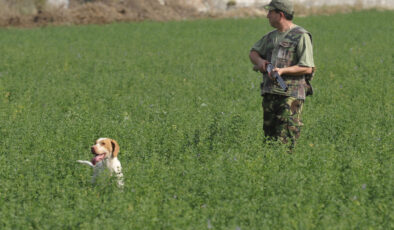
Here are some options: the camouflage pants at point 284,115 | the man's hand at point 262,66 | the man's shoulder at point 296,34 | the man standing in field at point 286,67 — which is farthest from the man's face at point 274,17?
the camouflage pants at point 284,115

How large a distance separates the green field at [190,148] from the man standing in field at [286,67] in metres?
0.37

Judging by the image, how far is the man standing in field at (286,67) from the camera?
262 inches

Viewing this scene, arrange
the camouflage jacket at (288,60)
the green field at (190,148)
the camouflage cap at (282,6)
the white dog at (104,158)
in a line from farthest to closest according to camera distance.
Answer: the camouflage jacket at (288,60) < the camouflage cap at (282,6) < the white dog at (104,158) < the green field at (190,148)

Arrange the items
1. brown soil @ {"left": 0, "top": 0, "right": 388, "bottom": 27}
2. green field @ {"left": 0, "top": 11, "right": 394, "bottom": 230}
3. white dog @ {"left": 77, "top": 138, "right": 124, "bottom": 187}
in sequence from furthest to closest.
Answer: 1. brown soil @ {"left": 0, "top": 0, "right": 388, "bottom": 27}
2. white dog @ {"left": 77, "top": 138, "right": 124, "bottom": 187}
3. green field @ {"left": 0, "top": 11, "right": 394, "bottom": 230}

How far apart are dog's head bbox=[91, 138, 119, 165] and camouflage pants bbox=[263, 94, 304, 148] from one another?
1.90 m

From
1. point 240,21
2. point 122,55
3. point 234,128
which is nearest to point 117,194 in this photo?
point 234,128

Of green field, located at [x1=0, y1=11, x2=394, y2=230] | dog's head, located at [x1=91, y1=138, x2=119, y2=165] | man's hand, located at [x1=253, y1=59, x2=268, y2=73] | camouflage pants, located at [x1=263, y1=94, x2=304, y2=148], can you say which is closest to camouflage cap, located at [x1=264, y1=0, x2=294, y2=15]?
man's hand, located at [x1=253, y1=59, x2=268, y2=73]

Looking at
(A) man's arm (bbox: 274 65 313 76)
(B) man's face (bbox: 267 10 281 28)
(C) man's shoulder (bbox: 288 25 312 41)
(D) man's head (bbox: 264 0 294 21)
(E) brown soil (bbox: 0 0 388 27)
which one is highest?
(E) brown soil (bbox: 0 0 388 27)

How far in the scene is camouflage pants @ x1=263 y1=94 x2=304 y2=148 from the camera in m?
6.79

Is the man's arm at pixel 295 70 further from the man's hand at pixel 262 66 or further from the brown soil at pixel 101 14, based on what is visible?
the brown soil at pixel 101 14

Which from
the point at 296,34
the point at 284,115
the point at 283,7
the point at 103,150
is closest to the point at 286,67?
the point at 296,34

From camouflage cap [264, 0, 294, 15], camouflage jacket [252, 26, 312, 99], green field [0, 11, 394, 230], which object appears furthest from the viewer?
camouflage jacket [252, 26, 312, 99]

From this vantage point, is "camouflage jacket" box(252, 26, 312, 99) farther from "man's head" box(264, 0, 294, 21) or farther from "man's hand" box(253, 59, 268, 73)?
"man's head" box(264, 0, 294, 21)

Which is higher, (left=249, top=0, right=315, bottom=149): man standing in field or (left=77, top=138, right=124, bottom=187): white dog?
(left=249, top=0, right=315, bottom=149): man standing in field
